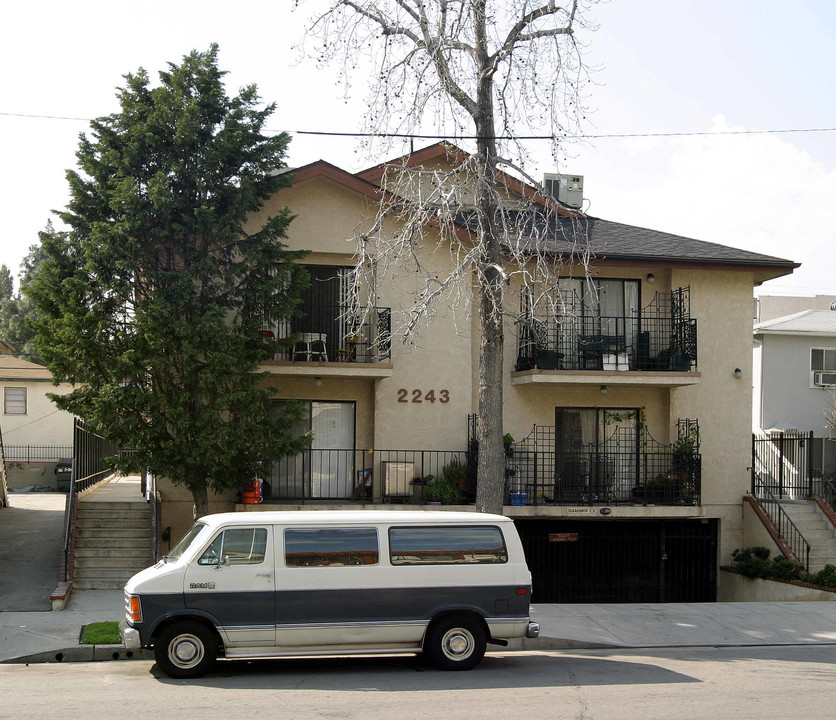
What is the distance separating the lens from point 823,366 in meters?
27.6

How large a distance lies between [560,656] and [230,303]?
8402 mm

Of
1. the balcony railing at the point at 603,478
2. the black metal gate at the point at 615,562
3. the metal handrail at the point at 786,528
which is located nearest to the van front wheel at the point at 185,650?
the balcony railing at the point at 603,478

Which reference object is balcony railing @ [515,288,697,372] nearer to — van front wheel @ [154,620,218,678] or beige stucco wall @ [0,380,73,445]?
van front wheel @ [154,620,218,678]

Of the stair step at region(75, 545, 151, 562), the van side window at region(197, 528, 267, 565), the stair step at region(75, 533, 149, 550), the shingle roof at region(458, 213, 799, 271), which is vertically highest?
the shingle roof at region(458, 213, 799, 271)

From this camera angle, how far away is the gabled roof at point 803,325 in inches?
1072

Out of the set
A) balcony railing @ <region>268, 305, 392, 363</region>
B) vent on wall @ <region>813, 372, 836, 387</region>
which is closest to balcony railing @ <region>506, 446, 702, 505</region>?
balcony railing @ <region>268, 305, 392, 363</region>

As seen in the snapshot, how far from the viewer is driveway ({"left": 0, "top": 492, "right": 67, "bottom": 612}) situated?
1445cm

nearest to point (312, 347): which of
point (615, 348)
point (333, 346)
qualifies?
point (333, 346)

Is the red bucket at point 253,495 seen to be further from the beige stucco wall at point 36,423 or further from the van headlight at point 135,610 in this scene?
the beige stucco wall at point 36,423

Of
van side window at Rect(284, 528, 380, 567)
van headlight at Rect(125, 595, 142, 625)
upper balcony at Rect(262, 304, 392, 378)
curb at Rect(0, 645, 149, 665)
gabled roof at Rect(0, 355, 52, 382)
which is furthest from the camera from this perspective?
gabled roof at Rect(0, 355, 52, 382)

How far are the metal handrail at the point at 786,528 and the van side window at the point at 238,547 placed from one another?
39.9ft

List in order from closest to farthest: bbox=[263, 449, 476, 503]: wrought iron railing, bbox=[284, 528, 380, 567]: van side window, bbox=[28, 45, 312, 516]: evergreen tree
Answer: bbox=[284, 528, 380, 567]: van side window, bbox=[28, 45, 312, 516]: evergreen tree, bbox=[263, 449, 476, 503]: wrought iron railing

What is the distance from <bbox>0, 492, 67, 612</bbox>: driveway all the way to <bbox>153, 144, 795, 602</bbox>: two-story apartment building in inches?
97.9

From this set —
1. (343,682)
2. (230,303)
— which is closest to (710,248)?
(230,303)
